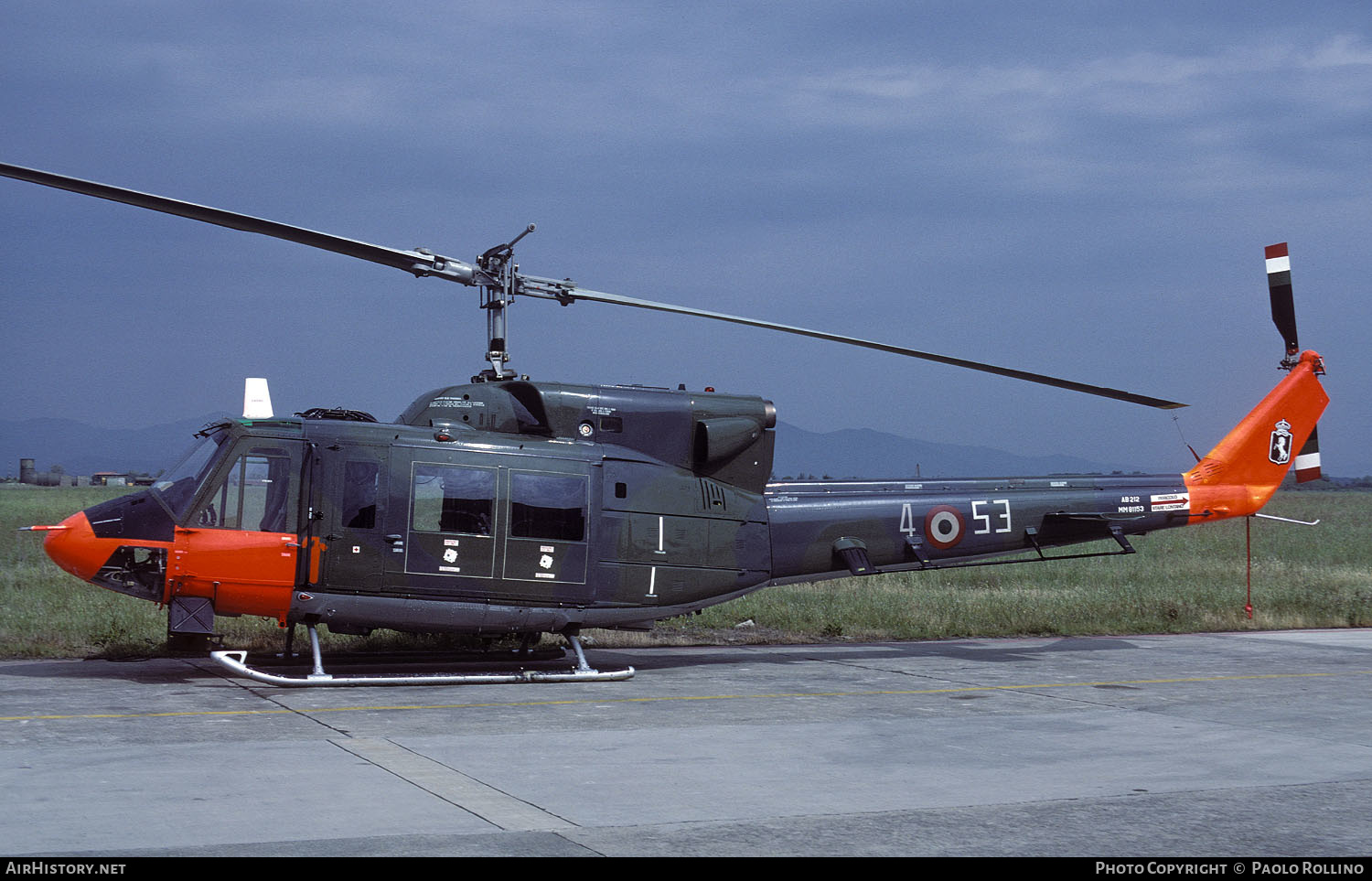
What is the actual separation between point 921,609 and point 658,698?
28.4ft

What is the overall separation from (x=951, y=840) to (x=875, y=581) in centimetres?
1922

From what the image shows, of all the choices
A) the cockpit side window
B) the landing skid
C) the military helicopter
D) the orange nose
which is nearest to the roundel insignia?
the military helicopter

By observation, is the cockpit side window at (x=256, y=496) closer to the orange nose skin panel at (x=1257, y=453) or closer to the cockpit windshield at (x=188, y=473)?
the cockpit windshield at (x=188, y=473)

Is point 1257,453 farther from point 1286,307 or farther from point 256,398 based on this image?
point 256,398

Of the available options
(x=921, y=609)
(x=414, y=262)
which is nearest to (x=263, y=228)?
(x=414, y=262)

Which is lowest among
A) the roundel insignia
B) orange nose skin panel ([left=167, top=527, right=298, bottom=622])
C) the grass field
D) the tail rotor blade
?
the grass field

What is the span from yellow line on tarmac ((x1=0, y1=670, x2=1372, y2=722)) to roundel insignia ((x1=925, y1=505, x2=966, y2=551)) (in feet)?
8.20

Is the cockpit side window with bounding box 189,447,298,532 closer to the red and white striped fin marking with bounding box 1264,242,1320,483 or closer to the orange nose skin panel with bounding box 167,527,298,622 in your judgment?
the orange nose skin panel with bounding box 167,527,298,622

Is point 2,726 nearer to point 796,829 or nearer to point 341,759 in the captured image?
point 341,759

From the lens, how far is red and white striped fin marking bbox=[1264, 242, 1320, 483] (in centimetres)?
1709

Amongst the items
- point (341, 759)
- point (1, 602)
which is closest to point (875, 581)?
point (1, 602)

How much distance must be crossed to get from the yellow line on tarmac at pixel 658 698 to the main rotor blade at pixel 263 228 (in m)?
4.11

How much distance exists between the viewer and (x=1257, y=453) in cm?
1683

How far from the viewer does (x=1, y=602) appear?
17203 millimetres
